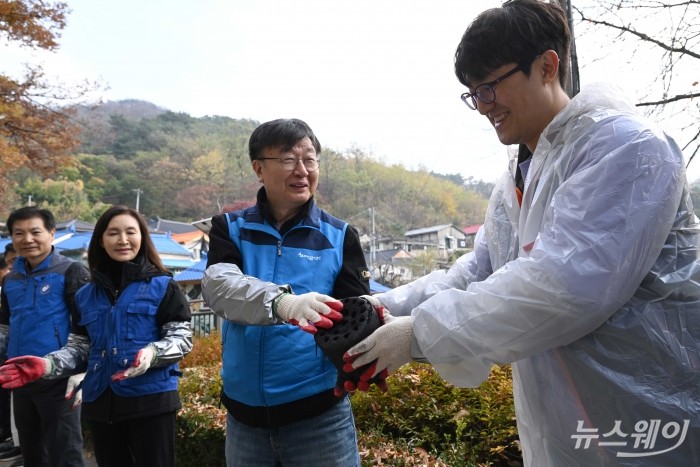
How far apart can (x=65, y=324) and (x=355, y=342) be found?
2.87 metres

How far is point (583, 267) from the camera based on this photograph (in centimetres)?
115

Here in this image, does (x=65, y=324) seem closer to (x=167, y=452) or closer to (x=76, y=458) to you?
(x=76, y=458)

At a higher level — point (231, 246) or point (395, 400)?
point (231, 246)

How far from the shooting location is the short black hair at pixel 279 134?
6.71ft

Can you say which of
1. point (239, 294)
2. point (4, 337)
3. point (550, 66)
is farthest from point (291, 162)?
point (4, 337)

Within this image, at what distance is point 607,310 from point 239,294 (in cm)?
110

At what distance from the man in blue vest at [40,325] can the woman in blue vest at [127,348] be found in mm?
459

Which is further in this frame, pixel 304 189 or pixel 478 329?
pixel 304 189

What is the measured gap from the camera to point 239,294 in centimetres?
170

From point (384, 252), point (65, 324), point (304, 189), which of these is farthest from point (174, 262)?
point (304, 189)

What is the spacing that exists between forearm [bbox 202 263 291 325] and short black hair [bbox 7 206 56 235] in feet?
8.30

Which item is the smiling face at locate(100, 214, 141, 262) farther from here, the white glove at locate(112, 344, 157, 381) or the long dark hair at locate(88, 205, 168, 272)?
the white glove at locate(112, 344, 157, 381)

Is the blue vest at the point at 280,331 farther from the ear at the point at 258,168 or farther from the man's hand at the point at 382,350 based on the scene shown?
the man's hand at the point at 382,350

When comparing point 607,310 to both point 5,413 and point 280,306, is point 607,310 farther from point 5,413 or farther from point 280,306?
point 5,413
